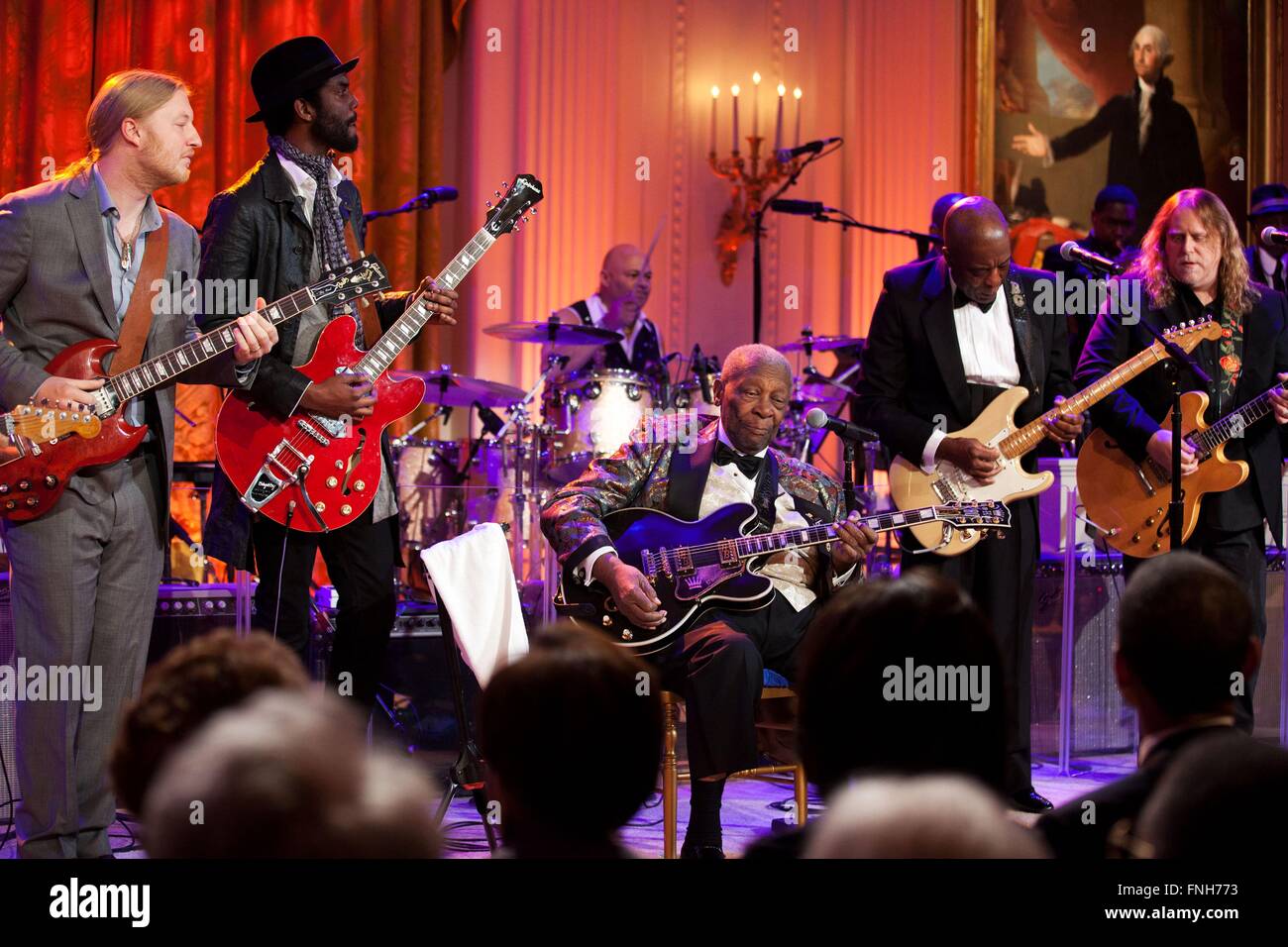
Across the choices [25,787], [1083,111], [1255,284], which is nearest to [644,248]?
[1083,111]

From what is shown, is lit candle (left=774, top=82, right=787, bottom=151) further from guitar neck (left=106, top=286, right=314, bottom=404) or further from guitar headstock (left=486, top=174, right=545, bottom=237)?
guitar neck (left=106, top=286, right=314, bottom=404)

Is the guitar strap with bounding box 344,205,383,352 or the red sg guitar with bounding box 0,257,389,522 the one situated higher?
the guitar strap with bounding box 344,205,383,352

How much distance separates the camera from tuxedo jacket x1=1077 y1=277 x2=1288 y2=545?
5227 mm

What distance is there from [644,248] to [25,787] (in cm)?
659

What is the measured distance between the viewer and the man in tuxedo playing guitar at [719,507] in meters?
4.23

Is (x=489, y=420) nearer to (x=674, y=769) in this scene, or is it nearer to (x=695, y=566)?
(x=695, y=566)

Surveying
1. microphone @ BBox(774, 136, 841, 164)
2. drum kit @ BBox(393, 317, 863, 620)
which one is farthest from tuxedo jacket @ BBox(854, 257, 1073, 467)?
microphone @ BBox(774, 136, 841, 164)

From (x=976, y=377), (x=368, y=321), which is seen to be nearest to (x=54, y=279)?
(x=368, y=321)

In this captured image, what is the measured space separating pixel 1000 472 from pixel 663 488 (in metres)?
1.26

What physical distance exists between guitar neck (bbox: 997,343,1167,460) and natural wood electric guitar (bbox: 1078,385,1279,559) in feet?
0.80

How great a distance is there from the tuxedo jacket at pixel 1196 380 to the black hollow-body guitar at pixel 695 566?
1.13 meters

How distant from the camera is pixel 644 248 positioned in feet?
31.8

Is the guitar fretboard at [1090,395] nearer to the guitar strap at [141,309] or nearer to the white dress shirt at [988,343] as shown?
the white dress shirt at [988,343]
